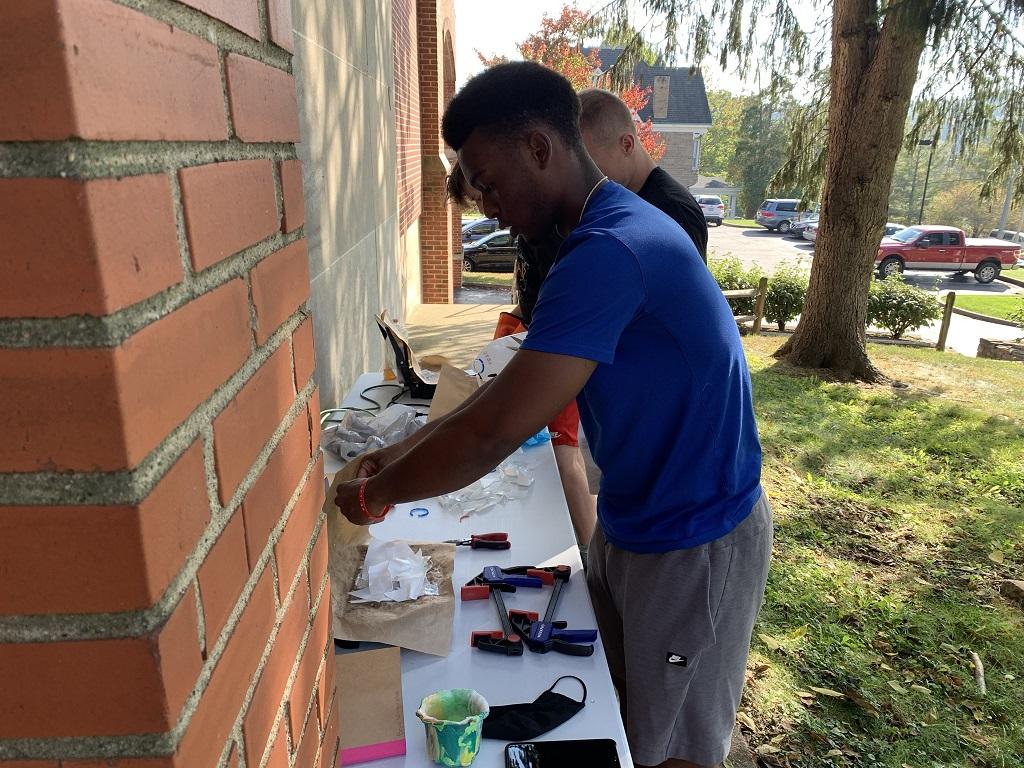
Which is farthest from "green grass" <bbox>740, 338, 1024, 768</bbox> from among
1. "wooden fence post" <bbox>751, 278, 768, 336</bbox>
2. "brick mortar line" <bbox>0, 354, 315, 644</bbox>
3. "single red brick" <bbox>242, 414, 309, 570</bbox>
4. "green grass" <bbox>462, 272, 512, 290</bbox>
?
"green grass" <bbox>462, 272, 512, 290</bbox>

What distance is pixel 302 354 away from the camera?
0.93 m

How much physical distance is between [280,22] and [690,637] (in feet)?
5.15

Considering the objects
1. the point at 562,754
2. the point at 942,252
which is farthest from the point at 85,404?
the point at 942,252

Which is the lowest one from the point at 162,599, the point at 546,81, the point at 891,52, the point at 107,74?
the point at 162,599

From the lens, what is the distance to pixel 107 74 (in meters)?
0.44

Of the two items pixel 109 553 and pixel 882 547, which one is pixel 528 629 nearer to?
pixel 109 553

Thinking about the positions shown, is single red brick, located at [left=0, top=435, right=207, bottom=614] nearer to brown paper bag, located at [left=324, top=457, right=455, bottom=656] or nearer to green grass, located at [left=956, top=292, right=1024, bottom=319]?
brown paper bag, located at [left=324, top=457, right=455, bottom=656]

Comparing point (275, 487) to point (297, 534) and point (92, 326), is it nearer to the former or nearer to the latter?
point (297, 534)

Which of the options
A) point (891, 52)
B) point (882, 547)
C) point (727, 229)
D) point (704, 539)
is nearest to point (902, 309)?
point (891, 52)

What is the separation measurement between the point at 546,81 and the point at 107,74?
1.38 m

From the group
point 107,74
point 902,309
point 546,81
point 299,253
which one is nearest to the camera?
point 107,74

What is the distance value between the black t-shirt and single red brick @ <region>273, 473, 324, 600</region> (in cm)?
236

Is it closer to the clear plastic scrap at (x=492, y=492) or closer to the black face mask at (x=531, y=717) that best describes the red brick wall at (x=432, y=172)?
the clear plastic scrap at (x=492, y=492)

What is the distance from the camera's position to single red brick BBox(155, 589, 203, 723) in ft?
1.72
